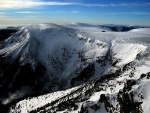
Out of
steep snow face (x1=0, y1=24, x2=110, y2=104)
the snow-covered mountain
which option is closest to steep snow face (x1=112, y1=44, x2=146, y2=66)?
the snow-covered mountain

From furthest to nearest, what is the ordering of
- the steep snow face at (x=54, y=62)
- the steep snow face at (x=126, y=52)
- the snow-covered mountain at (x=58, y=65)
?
1. the steep snow face at (x=54, y=62)
2. the steep snow face at (x=126, y=52)
3. the snow-covered mountain at (x=58, y=65)

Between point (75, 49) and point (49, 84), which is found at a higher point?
point (75, 49)

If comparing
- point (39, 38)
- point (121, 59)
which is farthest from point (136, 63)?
point (39, 38)

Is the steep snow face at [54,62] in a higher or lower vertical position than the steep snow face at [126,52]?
lower

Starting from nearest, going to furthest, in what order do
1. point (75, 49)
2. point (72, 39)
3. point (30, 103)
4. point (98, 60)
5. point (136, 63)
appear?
point (136, 63)
point (30, 103)
point (98, 60)
point (75, 49)
point (72, 39)

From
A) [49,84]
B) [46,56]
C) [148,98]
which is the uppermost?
[148,98]

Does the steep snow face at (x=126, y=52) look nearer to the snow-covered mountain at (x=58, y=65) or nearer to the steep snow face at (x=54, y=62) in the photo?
the snow-covered mountain at (x=58, y=65)

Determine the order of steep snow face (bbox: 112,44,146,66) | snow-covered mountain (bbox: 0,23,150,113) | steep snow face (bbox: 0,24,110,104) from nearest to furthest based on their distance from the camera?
1. snow-covered mountain (bbox: 0,23,150,113)
2. steep snow face (bbox: 112,44,146,66)
3. steep snow face (bbox: 0,24,110,104)

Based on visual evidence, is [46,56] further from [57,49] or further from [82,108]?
[82,108]

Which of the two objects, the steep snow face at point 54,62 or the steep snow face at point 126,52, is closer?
the steep snow face at point 126,52

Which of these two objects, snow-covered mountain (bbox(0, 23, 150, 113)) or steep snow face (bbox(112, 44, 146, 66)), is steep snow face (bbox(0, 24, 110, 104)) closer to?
snow-covered mountain (bbox(0, 23, 150, 113))

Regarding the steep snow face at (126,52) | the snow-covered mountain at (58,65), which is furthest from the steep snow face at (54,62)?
the steep snow face at (126,52)
